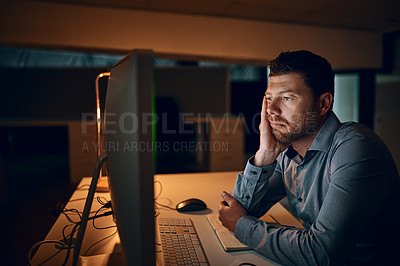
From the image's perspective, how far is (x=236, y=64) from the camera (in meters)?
4.31

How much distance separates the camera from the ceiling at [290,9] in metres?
3.14

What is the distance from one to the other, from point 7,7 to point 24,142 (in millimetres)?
1895

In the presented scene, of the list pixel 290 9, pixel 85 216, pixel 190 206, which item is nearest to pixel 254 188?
pixel 190 206

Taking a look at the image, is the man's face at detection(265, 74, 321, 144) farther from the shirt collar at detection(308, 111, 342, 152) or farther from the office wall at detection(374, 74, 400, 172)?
the office wall at detection(374, 74, 400, 172)

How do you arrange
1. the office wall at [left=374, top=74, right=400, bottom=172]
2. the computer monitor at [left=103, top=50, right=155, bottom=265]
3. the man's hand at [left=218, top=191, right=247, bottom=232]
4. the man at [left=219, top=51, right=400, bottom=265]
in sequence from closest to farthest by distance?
1. the computer monitor at [left=103, top=50, right=155, bottom=265]
2. the man at [left=219, top=51, right=400, bottom=265]
3. the man's hand at [left=218, top=191, right=247, bottom=232]
4. the office wall at [left=374, top=74, right=400, bottom=172]

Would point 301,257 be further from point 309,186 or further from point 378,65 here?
point 378,65

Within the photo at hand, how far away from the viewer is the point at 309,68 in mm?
946

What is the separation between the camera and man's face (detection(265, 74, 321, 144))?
3.17 feet

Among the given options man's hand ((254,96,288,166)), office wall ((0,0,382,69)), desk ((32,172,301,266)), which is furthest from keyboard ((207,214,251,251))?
office wall ((0,0,382,69))

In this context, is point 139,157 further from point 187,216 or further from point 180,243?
point 187,216

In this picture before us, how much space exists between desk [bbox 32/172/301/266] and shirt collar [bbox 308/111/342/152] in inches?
11.0

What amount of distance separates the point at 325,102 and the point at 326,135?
5.2 inches

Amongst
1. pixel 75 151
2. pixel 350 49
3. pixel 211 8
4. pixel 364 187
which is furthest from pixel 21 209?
pixel 350 49

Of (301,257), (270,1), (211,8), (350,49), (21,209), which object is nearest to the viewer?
(301,257)
